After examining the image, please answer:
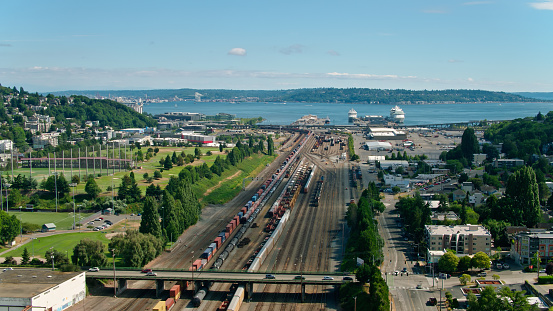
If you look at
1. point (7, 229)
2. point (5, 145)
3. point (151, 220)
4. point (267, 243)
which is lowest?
point (267, 243)

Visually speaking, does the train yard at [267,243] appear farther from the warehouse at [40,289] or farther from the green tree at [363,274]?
the green tree at [363,274]

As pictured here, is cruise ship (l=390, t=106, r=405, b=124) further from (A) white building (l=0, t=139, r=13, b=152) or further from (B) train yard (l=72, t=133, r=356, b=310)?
(A) white building (l=0, t=139, r=13, b=152)

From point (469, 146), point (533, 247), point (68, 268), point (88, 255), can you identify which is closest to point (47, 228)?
point (88, 255)

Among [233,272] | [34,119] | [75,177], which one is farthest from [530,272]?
[34,119]

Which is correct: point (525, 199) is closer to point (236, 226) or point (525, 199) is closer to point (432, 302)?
point (432, 302)

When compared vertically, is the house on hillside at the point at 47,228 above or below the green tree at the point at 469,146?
below

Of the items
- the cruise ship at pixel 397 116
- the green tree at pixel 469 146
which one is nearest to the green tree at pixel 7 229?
the green tree at pixel 469 146

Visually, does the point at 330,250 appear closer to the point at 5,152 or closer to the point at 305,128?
the point at 5,152
